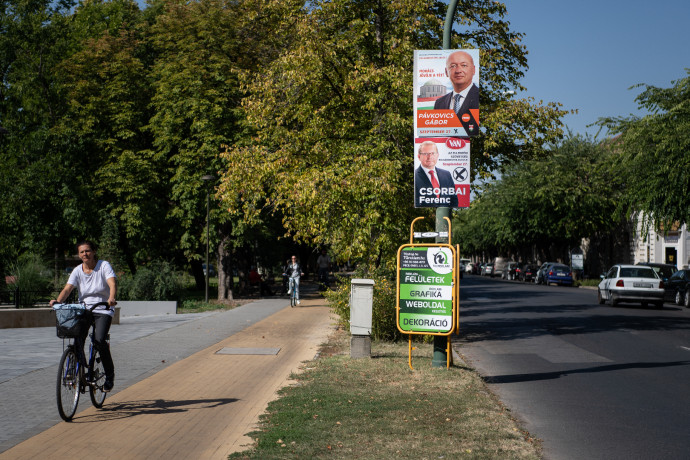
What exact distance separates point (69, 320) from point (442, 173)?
5.39 m

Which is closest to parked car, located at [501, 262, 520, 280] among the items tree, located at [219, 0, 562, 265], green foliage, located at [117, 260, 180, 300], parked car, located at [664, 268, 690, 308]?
parked car, located at [664, 268, 690, 308]

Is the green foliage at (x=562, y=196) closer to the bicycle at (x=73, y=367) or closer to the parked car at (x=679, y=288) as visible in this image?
the parked car at (x=679, y=288)

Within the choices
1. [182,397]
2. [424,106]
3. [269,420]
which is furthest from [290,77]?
[269,420]

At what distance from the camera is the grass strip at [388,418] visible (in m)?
6.05

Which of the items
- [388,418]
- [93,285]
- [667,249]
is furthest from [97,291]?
[667,249]

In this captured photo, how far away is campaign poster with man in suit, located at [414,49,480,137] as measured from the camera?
10.5 m

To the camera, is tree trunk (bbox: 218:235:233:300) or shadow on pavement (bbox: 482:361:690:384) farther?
tree trunk (bbox: 218:235:233:300)

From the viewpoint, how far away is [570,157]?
50.1m

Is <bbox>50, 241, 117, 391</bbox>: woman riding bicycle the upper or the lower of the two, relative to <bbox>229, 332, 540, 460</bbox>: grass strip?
upper

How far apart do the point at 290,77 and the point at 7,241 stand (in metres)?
19.5

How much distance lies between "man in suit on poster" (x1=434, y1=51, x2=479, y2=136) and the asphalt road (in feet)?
12.7

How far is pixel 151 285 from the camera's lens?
2408 cm

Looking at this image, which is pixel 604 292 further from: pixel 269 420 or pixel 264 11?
pixel 269 420

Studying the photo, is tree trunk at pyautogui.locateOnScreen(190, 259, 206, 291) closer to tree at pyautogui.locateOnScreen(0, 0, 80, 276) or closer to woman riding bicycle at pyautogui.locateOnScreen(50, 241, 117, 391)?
tree at pyautogui.locateOnScreen(0, 0, 80, 276)
